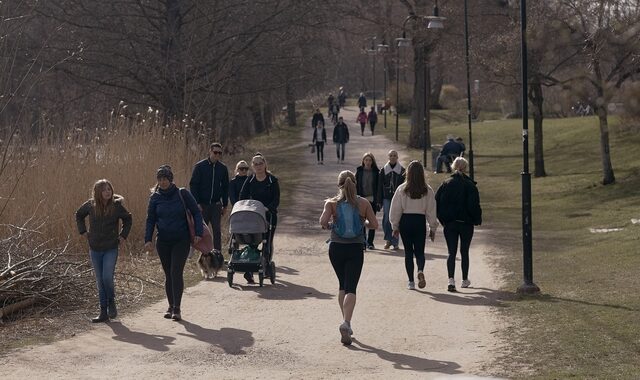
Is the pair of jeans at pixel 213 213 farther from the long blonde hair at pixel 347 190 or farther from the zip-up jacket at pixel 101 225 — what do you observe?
the long blonde hair at pixel 347 190

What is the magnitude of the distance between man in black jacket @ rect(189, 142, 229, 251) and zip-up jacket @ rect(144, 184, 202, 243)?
16.5ft

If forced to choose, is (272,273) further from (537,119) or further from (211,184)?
(537,119)

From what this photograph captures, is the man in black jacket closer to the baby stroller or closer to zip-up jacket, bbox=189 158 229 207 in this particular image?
zip-up jacket, bbox=189 158 229 207

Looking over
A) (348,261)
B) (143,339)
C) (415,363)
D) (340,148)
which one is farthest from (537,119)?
(415,363)

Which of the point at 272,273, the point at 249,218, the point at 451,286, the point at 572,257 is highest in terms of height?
the point at 249,218

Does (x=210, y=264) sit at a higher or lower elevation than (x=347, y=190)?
lower

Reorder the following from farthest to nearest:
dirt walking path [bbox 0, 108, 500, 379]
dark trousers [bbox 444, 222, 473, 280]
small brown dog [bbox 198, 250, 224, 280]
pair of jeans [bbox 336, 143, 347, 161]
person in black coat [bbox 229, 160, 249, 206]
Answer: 1. pair of jeans [bbox 336, 143, 347, 161]
2. person in black coat [bbox 229, 160, 249, 206]
3. small brown dog [bbox 198, 250, 224, 280]
4. dark trousers [bbox 444, 222, 473, 280]
5. dirt walking path [bbox 0, 108, 500, 379]

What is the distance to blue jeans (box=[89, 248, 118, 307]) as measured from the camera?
13.8 metres

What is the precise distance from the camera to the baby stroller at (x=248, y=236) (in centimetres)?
1664

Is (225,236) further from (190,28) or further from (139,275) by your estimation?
(190,28)

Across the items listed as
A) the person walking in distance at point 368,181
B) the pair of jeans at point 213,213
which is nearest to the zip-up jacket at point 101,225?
the pair of jeans at point 213,213

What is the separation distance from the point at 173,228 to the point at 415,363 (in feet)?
12.5

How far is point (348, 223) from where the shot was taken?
1248cm

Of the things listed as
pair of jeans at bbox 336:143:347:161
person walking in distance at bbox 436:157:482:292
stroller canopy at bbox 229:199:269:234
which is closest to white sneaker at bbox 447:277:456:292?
person walking in distance at bbox 436:157:482:292
